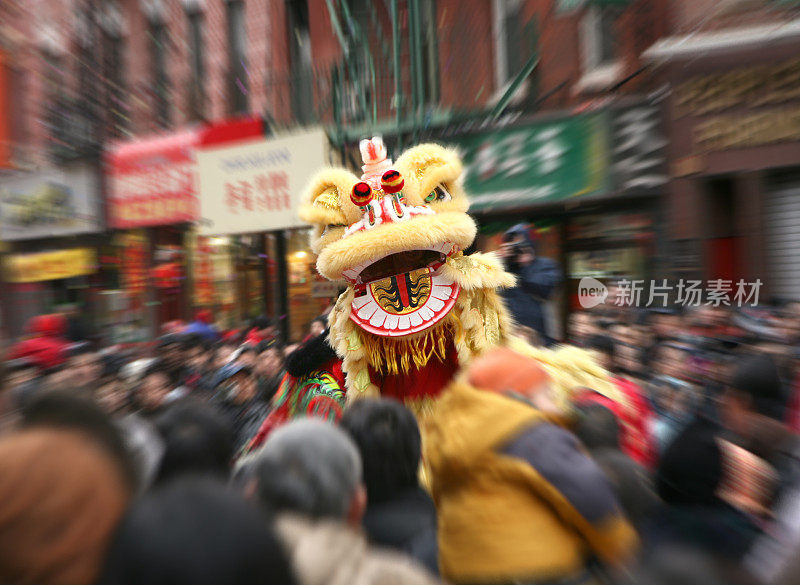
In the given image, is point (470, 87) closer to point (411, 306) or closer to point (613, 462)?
point (411, 306)

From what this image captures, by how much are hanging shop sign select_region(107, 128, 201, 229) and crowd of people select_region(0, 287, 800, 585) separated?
21.1 ft

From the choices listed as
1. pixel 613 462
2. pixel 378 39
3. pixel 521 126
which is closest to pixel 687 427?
pixel 613 462

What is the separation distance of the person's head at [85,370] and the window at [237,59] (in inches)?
208

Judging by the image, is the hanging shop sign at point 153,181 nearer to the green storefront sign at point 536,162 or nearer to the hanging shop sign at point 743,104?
the green storefront sign at point 536,162

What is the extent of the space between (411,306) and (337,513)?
1516 mm

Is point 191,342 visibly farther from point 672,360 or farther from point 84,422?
point 672,360

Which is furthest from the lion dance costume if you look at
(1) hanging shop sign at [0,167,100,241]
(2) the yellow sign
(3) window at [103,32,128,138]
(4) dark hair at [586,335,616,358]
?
(2) the yellow sign

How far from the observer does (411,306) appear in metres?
2.60

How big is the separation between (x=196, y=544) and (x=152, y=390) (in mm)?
2693

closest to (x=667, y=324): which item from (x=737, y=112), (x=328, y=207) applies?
(x=328, y=207)

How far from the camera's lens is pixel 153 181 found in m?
8.34

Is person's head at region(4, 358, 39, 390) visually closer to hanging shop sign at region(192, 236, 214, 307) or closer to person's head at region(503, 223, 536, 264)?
person's head at region(503, 223, 536, 264)

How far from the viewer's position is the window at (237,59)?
794 centimetres

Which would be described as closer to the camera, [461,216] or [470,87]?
[461,216]
